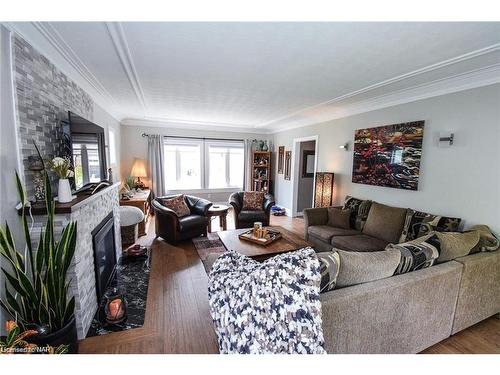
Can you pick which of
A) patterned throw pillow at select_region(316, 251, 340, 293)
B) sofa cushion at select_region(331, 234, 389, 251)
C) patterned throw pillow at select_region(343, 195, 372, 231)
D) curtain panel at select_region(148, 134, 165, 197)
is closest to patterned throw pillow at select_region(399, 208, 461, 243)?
sofa cushion at select_region(331, 234, 389, 251)

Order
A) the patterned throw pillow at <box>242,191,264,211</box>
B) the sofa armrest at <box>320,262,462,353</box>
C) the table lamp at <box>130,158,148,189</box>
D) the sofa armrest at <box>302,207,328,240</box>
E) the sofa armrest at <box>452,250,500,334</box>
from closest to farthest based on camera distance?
1. the sofa armrest at <box>320,262,462,353</box>
2. the sofa armrest at <box>452,250,500,334</box>
3. the sofa armrest at <box>302,207,328,240</box>
4. the patterned throw pillow at <box>242,191,264,211</box>
5. the table lamp at <box>130,158,148,189</box>

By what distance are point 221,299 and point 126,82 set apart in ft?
9.50

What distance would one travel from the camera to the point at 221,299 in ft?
3.88

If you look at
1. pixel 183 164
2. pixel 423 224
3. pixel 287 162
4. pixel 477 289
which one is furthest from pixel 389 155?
pixel 183 164

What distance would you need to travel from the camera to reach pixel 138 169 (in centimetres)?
547

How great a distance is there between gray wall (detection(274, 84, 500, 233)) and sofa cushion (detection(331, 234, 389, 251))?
2.44ft

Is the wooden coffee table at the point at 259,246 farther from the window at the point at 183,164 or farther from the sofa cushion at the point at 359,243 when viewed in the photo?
the window at the point at 183,164

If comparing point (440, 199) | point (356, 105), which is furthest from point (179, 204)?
point (440, 199)

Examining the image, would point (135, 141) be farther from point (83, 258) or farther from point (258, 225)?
point (83, 258)

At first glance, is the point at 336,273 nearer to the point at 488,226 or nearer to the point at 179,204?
the point at 488,226

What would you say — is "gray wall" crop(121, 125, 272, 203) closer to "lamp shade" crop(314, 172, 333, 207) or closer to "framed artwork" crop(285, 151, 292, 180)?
"framed artwork" crop(285, 151, 292, 180)

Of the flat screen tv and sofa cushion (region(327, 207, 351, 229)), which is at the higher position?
the flat screen tv

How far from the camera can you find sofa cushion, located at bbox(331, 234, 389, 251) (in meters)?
2.66

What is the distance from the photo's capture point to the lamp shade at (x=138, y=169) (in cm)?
544
